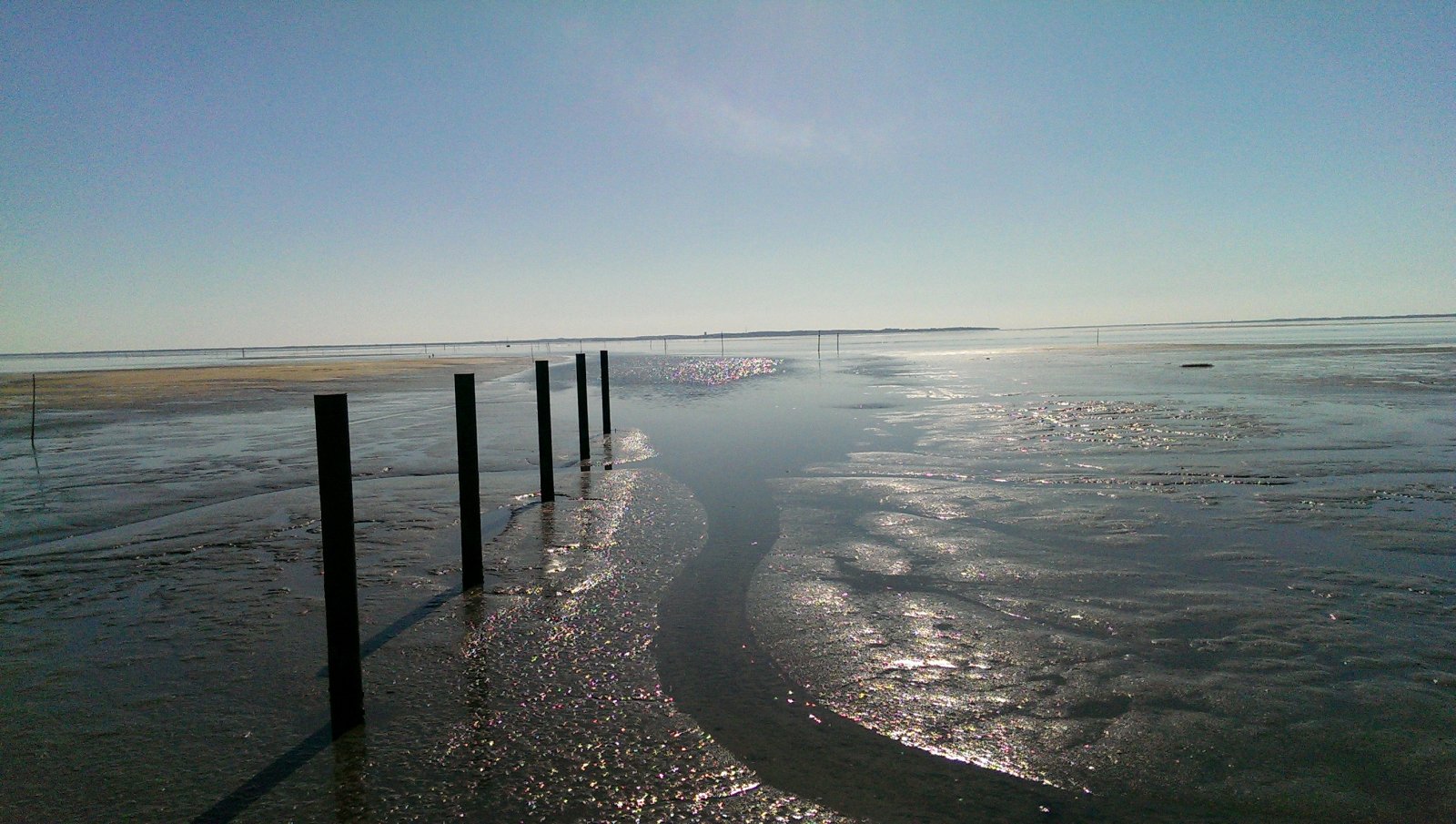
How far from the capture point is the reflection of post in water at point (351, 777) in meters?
3.35

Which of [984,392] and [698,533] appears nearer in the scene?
[698,533]

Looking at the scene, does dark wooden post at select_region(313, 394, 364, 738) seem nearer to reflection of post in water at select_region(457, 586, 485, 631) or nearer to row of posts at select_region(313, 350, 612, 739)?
row of posts at select_region(313, 350, 612, 739)

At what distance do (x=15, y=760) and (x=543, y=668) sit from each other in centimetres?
264

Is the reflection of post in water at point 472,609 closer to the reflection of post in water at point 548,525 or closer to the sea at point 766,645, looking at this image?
the sea at point 766,645

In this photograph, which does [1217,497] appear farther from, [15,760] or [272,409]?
[272,409]

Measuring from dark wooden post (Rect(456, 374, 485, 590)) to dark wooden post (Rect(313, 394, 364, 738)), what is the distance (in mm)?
2123

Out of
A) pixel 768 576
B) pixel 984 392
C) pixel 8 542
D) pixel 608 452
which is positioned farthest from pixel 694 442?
pixel 984 392

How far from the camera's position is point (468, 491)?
6.62 m

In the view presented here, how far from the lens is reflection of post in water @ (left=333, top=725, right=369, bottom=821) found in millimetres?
3348

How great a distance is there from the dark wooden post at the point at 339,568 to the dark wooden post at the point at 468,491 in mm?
2123

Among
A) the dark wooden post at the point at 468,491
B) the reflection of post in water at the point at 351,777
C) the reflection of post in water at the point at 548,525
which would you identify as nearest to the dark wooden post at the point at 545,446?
the reflection of post in water at the point at 548,525

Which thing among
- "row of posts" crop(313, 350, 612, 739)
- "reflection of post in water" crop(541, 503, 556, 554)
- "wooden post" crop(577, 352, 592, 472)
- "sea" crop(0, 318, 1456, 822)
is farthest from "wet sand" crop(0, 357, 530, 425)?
"row of posts" crop(313, 350, 612, 739)

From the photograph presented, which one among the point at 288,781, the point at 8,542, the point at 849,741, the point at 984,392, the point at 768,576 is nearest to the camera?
the point at 288,781

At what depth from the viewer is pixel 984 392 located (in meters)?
26.0
